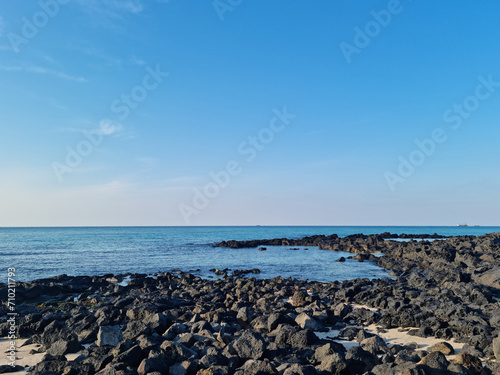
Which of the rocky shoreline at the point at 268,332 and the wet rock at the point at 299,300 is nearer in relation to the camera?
the rocky shoreline at the point at 268,332

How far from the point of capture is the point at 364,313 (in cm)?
1341

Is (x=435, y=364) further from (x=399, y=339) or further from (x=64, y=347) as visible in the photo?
(x=64, y=347)

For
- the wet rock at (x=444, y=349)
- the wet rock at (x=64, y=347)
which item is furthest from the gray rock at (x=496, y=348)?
the wet rock at (x=64, y=347)

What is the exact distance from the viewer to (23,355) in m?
9.99

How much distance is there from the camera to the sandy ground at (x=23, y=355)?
9336 mm

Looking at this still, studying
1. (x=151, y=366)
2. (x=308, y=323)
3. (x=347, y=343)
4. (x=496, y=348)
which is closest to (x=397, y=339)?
(x=347, y=343)

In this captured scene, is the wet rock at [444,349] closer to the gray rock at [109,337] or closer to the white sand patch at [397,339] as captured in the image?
the white sand patch at [397,339]

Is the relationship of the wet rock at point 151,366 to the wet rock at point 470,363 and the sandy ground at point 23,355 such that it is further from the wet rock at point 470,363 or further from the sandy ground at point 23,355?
the wet rock at point 470,363

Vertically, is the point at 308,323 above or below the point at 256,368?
below

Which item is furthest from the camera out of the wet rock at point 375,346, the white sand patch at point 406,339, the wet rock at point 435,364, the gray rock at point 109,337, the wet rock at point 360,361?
the white sand patch at point 406,339

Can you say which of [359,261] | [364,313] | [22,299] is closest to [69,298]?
[22,299]

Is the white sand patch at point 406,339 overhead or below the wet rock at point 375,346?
below

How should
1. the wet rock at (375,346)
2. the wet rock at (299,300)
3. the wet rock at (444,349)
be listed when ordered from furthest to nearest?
the wet rock at (299,300), the wet rock at (375,346), the wet rock at (444,349)

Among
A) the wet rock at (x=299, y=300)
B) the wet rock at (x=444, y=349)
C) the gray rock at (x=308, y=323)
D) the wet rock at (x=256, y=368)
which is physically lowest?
the wet rock at (x=299, y=300)
